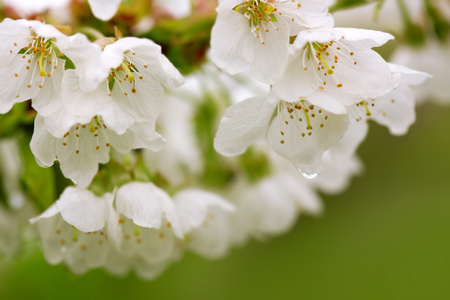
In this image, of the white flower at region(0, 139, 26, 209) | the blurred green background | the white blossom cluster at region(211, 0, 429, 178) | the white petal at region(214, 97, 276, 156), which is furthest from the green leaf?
the blurred green background

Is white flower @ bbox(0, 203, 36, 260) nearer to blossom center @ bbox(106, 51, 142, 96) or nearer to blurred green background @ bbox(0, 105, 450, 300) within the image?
blurred green background @ bbox(0, 105, 450, 300)

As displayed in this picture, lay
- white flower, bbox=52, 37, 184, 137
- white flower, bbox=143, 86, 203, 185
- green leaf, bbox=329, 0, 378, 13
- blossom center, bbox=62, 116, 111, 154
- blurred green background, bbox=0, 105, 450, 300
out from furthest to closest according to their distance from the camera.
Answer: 1. blurred green background, bbox=0, 105, 450, 300
2. white flower, bbox=143, 86, 203, 185
3. green leaf, bbox=329, 0, 378, 13
4. blossom center, bbox=62, 116, 111, 154
5. white flower, bbox=52, 37, 184, 137

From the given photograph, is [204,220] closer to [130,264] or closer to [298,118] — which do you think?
[130,264]

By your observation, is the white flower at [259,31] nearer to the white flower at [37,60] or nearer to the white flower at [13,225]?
the white flower at [37,60]

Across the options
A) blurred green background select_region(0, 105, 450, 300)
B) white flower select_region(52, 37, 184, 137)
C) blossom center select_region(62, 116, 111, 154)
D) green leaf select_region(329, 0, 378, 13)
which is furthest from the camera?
blurred green background select_region(0, 105, 450, 300)

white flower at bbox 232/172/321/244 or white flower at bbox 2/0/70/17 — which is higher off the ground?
white flower at bbox 2/0/70/17

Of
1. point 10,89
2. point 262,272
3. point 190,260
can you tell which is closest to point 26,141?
point 10,89

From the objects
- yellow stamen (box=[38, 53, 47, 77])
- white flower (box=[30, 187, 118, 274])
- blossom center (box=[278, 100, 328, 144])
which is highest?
yellow stamen (box=[38, 53, 47, 77])
